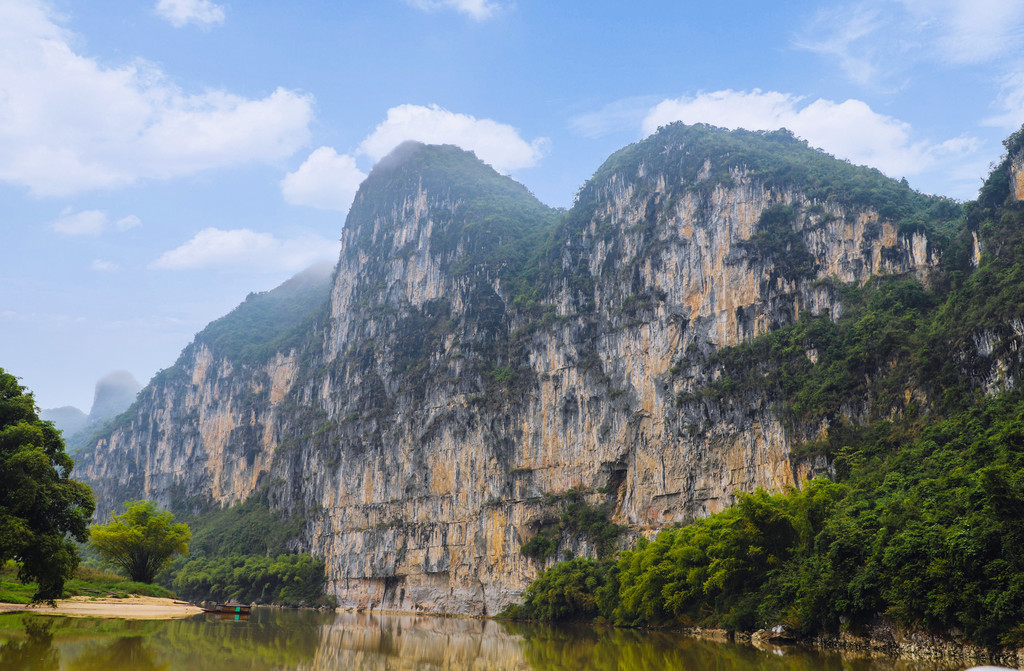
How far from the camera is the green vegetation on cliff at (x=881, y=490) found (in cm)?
2364

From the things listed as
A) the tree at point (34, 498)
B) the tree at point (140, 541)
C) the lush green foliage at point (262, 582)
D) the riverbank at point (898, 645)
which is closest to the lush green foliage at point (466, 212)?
the lush green foliage at point (262, 582)

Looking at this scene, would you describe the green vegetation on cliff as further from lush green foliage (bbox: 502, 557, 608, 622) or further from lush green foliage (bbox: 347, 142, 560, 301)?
lush green foliage (bbox: 347, 142, 560, 301)

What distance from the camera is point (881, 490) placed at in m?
34.6

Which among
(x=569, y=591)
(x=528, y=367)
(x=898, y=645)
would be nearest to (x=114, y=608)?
(x=569, y=591)

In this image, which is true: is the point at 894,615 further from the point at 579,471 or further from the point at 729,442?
the point at 579,471

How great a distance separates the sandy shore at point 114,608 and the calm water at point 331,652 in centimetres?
170

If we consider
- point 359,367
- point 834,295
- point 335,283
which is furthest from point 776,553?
point 335,283

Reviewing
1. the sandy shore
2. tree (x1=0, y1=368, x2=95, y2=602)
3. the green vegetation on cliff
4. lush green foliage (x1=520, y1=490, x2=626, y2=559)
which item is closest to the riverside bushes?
the green vegetation on cliff

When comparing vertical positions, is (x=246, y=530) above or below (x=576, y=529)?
below

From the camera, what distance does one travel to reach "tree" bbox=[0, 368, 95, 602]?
73.3ft

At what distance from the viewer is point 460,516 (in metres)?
77.1

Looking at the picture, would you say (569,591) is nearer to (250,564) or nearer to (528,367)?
(528,367)

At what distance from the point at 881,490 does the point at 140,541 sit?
43111 mm

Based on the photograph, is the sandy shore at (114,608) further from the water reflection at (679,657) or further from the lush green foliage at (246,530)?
the lush green foliage at (246,530)
